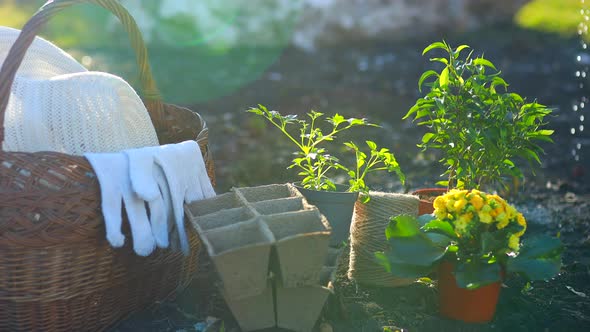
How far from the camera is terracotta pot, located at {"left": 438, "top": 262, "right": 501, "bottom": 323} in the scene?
2.46 m

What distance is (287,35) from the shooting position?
855 cm

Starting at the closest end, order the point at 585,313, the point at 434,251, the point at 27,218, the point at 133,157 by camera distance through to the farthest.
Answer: the point at 27,218 → the point at 133,157 → the point at 434,251 → the point at 585,313

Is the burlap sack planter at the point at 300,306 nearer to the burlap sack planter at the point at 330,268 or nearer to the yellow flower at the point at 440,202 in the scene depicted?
the burlap sack planter at the point at 330,268

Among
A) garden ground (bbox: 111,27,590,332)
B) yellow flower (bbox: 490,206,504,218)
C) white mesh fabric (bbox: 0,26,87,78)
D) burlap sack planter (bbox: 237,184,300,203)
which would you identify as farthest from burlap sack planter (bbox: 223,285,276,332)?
white mesh fabric (bbox: 0,26,87,78)

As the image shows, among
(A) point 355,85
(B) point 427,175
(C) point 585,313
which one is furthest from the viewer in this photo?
(A) point 355,85

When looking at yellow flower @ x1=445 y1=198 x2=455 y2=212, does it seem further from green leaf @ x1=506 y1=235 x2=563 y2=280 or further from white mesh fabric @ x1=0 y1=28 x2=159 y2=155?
white mesh fabric @ x1=0 y1=28 x2=159 y2=155

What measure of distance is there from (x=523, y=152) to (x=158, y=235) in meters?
1.57

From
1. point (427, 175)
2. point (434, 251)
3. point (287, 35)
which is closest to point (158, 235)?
point (434, 251)

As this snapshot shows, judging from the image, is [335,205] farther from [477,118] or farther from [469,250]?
[477,118]

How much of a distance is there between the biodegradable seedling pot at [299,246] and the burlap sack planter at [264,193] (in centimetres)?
32

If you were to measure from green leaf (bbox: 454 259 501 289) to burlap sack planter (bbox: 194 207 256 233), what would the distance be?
31.4 inches

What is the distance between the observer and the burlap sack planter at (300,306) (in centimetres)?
229

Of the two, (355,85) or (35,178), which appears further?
(355,85)

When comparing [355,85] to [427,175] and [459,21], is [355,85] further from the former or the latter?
[459,21]
